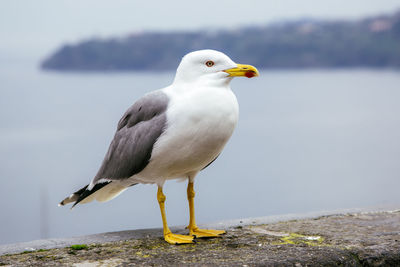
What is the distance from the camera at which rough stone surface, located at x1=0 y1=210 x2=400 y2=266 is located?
315 centimetres

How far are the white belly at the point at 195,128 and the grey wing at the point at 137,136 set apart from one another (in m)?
0.05

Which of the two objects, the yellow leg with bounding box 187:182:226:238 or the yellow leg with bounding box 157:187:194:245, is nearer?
the yellow leg with bounding box 157:187:194:245

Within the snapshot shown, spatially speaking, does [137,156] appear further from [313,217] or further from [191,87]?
[313,217]

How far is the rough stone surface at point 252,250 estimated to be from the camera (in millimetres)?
3146

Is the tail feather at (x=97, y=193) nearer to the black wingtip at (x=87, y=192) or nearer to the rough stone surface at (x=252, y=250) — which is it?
the black wingtip at (x=87, y=192)

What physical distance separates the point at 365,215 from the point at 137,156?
1.89 metres

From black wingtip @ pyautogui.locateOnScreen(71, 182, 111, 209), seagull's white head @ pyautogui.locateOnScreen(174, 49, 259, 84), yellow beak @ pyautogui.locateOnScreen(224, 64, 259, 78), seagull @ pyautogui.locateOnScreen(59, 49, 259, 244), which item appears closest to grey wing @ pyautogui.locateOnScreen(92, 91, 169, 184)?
seagull @ pyautogui.locateOnScreen(59, 49, 259, 244)

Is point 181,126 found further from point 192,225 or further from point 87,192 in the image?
point 87,192

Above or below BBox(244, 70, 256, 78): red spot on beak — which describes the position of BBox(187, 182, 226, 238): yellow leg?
below

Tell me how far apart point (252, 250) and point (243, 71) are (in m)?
→ 1.03

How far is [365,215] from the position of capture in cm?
432

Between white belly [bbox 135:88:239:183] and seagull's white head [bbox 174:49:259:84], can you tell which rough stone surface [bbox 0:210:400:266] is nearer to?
white belly [bbox 135:88:239:183]

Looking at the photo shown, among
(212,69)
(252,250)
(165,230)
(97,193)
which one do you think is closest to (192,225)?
(165,230)

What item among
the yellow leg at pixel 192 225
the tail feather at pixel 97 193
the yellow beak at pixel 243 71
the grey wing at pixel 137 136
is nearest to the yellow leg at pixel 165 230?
the yellow leg at pixel 192 225
